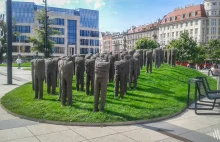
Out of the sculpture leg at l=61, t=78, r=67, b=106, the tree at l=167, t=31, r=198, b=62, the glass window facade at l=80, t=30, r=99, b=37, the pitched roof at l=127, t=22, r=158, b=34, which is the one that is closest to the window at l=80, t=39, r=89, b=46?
the glass window facade at l=80, t=30, r=99, b=37

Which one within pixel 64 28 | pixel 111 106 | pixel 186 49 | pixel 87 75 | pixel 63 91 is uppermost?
pixel 64 28

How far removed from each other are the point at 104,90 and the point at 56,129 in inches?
83.0

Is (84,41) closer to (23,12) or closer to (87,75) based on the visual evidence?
(23,12)

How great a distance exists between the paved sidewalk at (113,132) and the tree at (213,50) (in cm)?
5352

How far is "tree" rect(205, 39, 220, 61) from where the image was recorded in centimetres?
5575

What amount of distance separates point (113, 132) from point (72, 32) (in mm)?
72608

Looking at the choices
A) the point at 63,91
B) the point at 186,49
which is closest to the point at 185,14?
the point at 186,49

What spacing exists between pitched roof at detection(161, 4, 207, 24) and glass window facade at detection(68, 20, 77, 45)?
Answer: 3504 cm

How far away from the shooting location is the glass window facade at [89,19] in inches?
3243

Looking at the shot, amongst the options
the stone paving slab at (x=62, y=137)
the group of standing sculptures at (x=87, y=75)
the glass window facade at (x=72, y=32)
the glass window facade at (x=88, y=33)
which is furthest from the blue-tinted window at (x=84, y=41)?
the stone paving slab at (x=62, y=137)

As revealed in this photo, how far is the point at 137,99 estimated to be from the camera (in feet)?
31.5

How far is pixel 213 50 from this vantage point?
57438mm

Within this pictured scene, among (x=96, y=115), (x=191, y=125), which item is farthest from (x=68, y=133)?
(x=191, y=125)

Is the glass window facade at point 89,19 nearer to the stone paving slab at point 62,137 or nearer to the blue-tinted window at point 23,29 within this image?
the blue-tinted window at point 23,29
